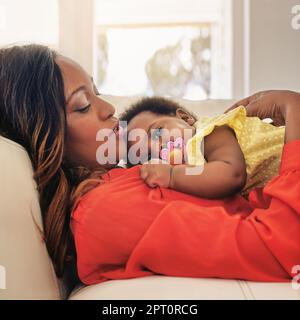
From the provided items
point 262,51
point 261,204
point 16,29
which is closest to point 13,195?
point 261,204

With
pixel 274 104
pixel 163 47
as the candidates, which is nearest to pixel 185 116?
pixel 274 104

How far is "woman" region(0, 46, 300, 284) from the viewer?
0.72 meters

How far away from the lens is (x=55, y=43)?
219 centimetres

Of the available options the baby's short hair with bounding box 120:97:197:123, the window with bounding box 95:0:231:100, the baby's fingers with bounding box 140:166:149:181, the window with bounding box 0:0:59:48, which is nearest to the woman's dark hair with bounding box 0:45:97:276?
the baby's fingers with bounding box 140:166:149:181

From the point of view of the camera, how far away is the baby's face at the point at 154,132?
1.00m

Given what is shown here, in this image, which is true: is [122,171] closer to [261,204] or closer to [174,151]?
[174,151]

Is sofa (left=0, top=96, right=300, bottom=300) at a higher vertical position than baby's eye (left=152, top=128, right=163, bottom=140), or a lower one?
lower

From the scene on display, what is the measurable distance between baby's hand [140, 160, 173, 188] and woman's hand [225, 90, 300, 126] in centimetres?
27

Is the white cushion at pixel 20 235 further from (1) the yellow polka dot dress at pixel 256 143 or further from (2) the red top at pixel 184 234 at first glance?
(1) the yellow polka dot dress at pixel 256 143

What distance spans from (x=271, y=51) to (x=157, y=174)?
5.29ft

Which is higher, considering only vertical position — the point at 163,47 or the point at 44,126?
the point at 163,47

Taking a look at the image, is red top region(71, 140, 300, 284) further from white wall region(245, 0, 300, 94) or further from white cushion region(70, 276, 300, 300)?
white wall region(245, 0, 300, 94)

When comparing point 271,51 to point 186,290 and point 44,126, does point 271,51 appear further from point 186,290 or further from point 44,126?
point 186,290

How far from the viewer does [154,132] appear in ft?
3.33
